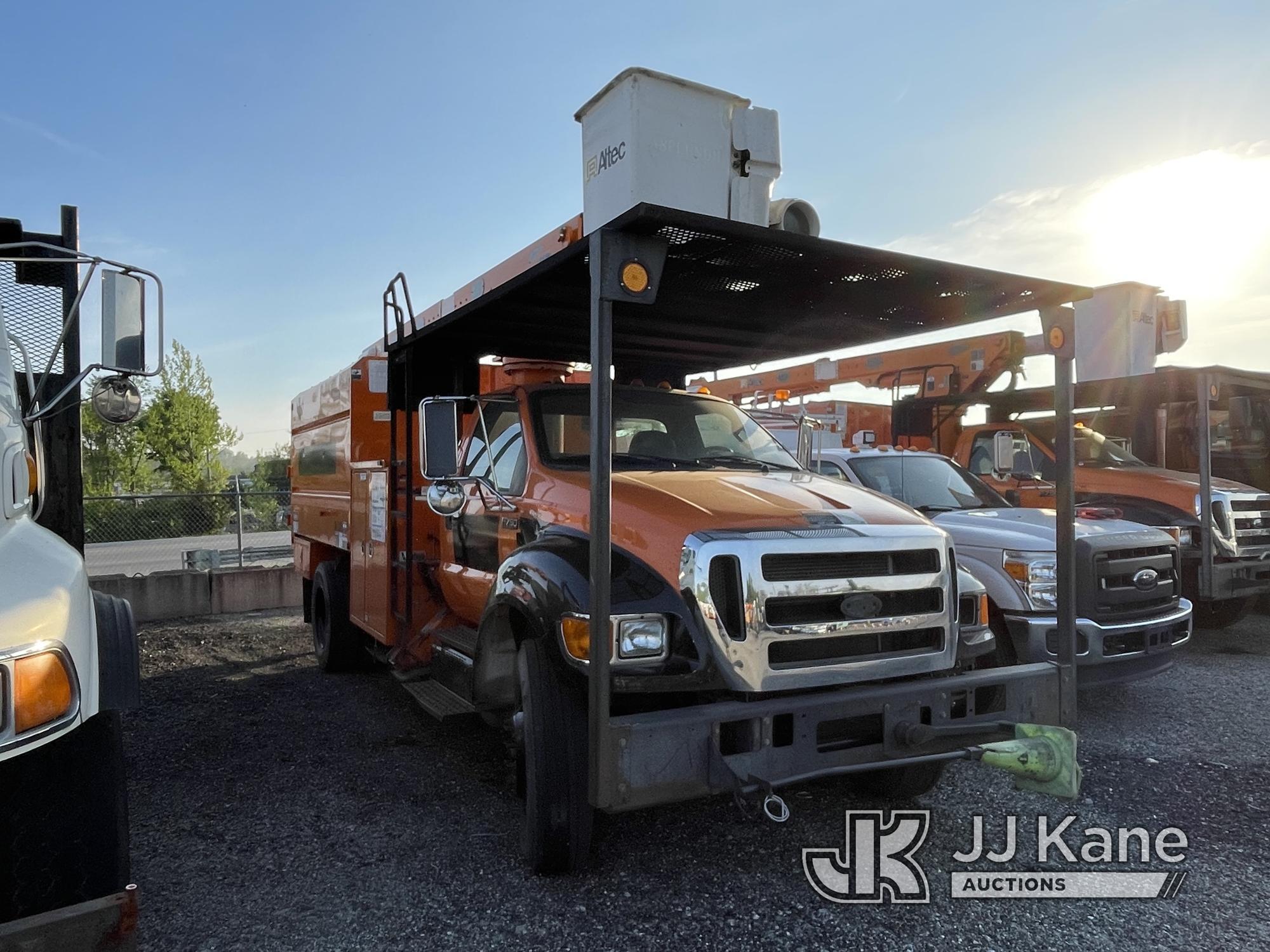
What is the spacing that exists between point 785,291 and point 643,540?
139 centimetres

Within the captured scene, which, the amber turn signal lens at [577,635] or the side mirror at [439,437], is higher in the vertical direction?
the side mirror at [439,437]

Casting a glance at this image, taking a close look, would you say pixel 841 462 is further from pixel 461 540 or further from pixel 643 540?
pixel 643 540

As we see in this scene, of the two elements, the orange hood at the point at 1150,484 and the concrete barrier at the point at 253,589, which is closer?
the orange hood at the point at 1150,484

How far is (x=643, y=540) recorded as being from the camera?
127 inches

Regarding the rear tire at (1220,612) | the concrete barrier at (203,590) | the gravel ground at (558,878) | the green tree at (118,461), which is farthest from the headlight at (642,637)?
the green tree at (118,461)

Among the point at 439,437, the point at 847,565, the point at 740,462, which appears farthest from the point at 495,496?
the point at 847,565

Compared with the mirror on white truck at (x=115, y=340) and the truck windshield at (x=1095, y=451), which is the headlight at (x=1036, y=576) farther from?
the mirror on white truck at (x=115, y=340)

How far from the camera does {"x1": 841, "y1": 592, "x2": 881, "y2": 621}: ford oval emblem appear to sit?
10.1 ft

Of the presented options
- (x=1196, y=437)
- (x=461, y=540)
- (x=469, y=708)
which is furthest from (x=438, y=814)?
(x=1196, y=437)

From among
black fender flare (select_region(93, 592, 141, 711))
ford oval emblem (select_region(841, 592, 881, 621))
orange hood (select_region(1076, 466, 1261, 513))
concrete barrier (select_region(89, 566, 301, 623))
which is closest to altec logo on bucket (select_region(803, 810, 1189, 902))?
ford oval emblem (select_region(841, 592, 881, 621))

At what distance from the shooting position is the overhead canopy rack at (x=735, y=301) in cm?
311

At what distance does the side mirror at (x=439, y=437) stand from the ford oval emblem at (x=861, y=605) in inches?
73.5

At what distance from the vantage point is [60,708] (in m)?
1.85

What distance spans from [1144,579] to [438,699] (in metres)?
4.39
